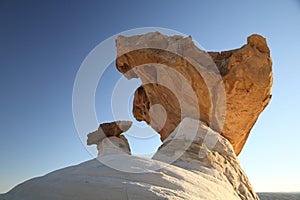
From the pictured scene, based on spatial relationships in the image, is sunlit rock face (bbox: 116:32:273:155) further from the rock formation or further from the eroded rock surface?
Result: the eroded rock surface

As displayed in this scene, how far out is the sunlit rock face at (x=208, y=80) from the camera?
9305 millimetres

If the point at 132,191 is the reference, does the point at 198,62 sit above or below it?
above

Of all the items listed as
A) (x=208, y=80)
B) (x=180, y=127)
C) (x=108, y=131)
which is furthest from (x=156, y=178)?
(x=108, y=131)

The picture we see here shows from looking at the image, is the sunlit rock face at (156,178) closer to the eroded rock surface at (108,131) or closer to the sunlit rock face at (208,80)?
the sunlit rock face at (208,80)

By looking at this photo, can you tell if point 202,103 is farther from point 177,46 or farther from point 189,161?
point 189,161

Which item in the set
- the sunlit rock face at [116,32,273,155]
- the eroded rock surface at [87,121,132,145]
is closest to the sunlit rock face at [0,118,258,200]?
the sunlit rock face at [116,32,273,155]

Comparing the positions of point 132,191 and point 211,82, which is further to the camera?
point 211,82

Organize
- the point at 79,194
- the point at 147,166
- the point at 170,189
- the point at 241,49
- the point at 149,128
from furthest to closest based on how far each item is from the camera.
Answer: the point at 149,128, the point at 241,49, the point at 147,166, the point at 170,189, the point at 79,194

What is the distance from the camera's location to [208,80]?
9.43 m

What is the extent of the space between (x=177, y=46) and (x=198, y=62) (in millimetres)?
1065

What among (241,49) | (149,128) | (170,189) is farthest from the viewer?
(149,128)

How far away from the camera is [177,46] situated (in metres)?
9.88

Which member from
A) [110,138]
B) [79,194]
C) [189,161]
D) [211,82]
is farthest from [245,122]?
[79,194]

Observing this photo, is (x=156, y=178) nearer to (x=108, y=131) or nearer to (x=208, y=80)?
(x=208, y=80)
